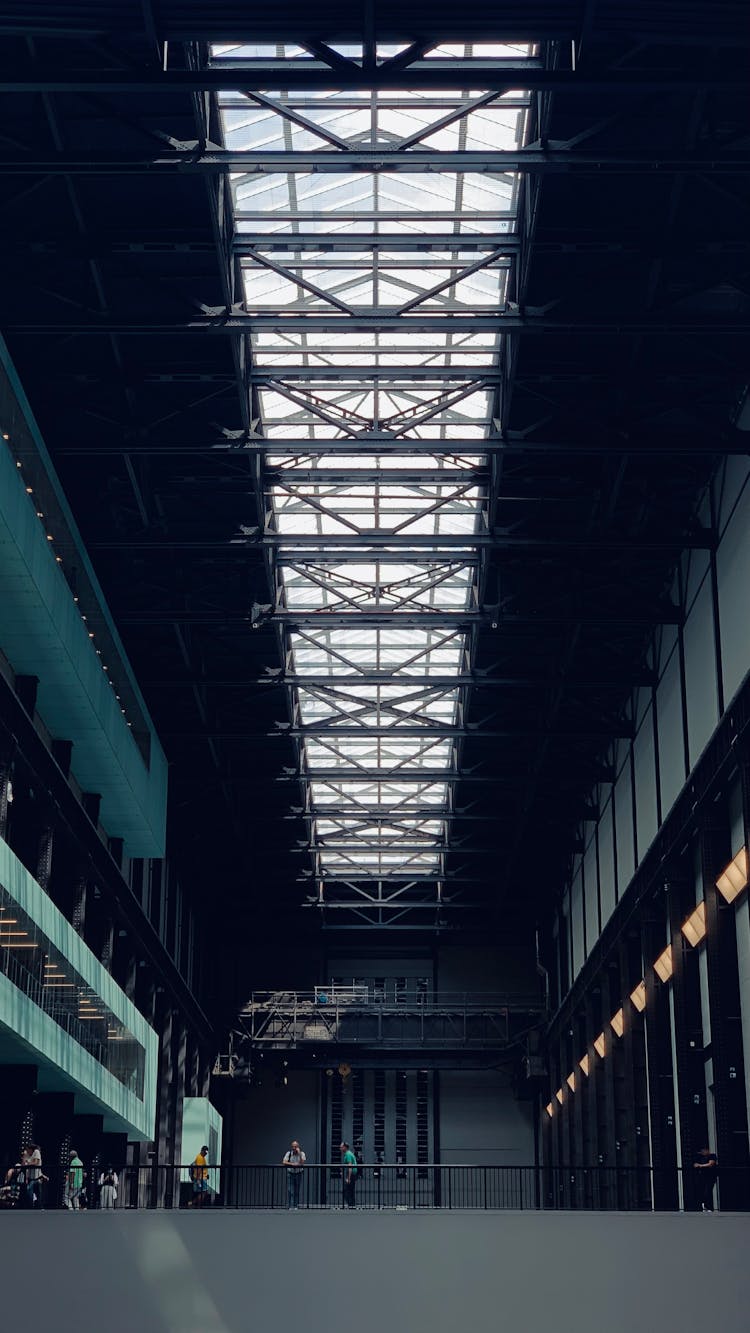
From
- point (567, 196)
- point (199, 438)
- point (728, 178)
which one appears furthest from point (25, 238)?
point (728, 178)

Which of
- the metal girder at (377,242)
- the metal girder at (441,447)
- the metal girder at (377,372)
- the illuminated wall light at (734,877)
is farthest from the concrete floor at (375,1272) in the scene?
the metal girder at (377,242)

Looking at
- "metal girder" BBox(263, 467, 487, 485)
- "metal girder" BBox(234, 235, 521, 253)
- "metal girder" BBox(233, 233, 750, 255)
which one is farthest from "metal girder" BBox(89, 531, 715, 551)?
"metal girder" BBox(234, 235, 521, 253)

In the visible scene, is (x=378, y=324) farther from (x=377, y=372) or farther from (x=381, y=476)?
(x=381, y=476)

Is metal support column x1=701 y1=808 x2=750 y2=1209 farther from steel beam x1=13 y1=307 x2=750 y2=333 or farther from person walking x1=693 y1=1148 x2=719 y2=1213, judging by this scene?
steel beam x1=13 y1=307 x2=750 y2=333

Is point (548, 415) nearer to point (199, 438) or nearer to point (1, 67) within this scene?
point (199, 438)

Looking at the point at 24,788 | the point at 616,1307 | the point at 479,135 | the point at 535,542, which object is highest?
the point at 479,135

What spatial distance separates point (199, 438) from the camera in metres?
41.8

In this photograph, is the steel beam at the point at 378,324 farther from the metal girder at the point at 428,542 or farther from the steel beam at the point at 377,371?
the metal girder at the point at 428,542

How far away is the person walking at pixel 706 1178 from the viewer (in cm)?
4269

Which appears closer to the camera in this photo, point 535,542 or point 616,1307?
→ point 616,1307

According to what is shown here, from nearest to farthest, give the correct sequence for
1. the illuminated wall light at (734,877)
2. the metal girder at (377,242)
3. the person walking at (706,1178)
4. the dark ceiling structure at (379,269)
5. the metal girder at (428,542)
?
the dark ceiling structure at (379,269), the metal girder at (377,242), the person walking at (706,1178), the illuminated wall light at (734,877), the metal girder at (428,542)

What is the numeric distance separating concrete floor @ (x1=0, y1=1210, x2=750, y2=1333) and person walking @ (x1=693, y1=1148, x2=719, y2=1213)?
33.7 ft

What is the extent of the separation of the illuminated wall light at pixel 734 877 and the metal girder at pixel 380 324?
46.4 feet

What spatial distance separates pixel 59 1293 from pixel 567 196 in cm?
2420
